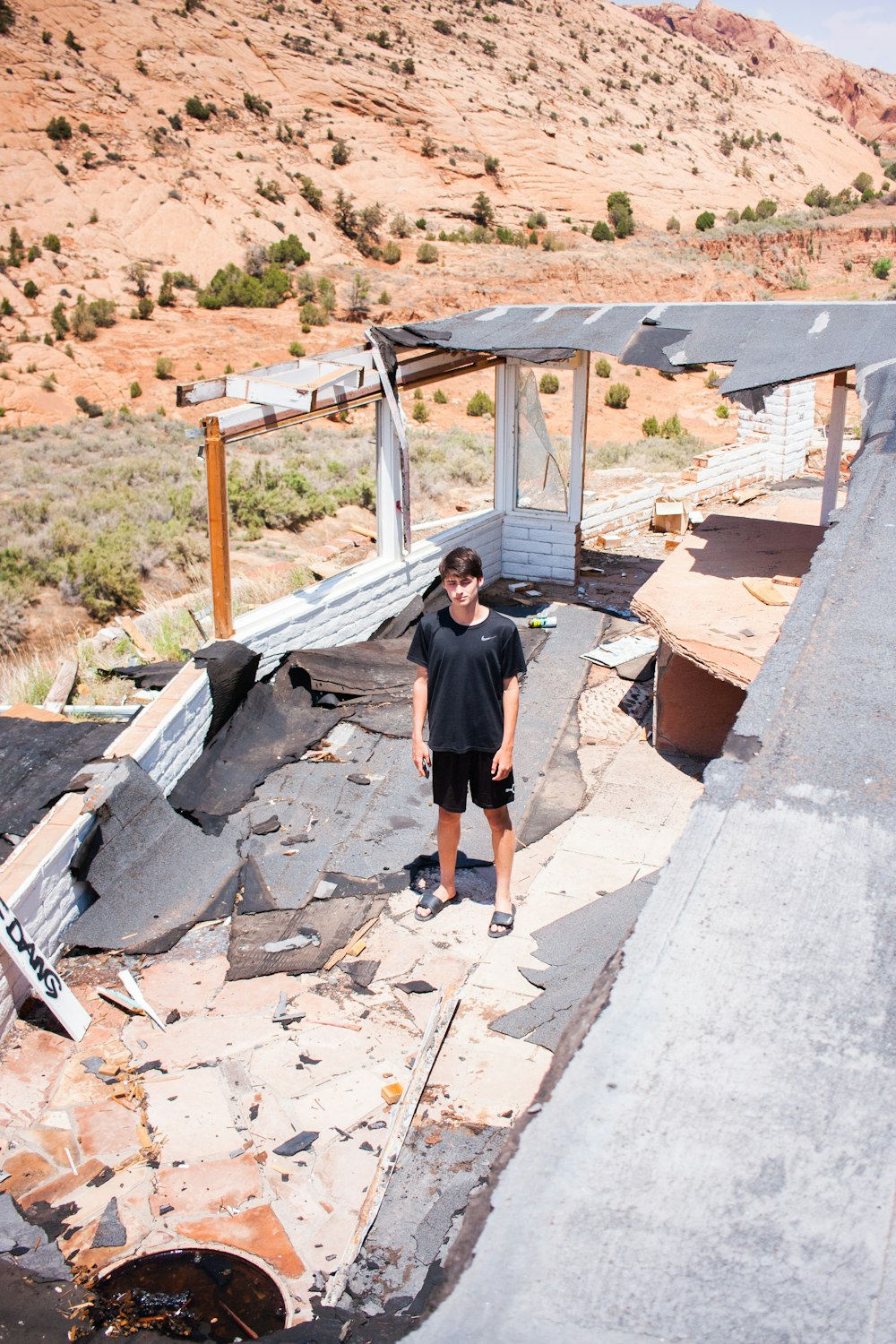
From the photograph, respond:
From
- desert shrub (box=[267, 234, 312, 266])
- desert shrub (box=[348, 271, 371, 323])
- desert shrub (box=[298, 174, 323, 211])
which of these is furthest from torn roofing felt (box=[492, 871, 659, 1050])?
desert shrub (box=[298, 174, 323, 211])

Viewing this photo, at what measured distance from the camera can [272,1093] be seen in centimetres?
455

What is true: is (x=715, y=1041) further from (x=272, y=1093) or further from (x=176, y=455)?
(x=176, y=455)

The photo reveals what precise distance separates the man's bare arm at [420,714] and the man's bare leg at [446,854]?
350 millimetres

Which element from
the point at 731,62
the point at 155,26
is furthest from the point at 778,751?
the point at 731,62

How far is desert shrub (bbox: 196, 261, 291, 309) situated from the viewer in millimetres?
34469

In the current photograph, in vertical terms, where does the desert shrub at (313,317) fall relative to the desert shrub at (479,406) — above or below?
above

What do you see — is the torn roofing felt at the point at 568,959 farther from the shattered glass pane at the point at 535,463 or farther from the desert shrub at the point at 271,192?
the desert shrub at the point at 271,192

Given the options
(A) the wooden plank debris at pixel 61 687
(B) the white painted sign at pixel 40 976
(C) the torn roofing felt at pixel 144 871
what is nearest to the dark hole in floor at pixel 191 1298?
(B) the white painted sign at pixel 40 976

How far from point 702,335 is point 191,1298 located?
812 cm

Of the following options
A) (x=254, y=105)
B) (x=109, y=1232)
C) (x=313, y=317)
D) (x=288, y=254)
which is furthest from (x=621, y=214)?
(x=109, y=1232)

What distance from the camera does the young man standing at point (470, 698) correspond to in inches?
204

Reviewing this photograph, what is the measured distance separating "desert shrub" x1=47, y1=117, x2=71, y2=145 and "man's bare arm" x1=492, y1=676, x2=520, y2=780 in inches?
1717

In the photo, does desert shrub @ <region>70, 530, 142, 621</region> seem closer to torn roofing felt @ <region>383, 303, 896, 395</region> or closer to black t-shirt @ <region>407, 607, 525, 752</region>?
torn roofing felt @ <region>383, 303, 896, 395</region>

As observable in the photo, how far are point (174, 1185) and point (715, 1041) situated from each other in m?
2.94
